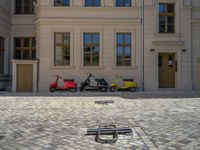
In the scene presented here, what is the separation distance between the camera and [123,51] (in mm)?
21938

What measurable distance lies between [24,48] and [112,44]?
7494 millimetres

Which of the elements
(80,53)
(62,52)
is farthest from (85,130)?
(62,52)

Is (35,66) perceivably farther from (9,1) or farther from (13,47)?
(9,1)

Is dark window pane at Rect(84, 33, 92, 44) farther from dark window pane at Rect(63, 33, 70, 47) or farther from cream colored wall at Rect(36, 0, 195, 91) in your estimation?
dark window pane at Rect(63, 33, 70, 47)

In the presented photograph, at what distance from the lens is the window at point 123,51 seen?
21909 millimetres

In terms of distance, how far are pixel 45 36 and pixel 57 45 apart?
1082mm

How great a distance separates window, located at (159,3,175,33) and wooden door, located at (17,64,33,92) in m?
10.2

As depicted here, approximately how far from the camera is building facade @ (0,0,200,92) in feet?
70.7

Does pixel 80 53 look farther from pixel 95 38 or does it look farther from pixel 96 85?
pixel 96 85

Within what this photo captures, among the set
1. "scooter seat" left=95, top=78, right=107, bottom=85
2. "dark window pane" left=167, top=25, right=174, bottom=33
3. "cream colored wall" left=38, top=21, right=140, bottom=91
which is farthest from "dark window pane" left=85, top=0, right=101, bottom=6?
"scooter seat" left=95, top=78, right=107, bottom=85

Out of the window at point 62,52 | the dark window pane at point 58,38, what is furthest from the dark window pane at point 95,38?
the dark window pane at point 58,38

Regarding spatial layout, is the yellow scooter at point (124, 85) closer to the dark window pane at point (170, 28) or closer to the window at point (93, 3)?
the dark window pane at point (170, 28)

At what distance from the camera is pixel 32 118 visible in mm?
8602

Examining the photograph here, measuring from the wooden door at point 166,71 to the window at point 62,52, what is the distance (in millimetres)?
6911
